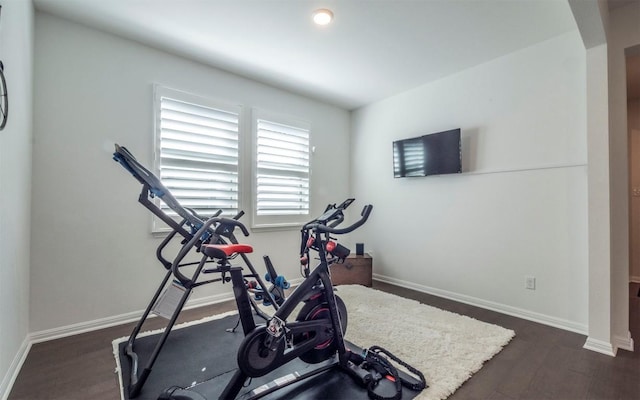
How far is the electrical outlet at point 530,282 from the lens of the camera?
2.86m

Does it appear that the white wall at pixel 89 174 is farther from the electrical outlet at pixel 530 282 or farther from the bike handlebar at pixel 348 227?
the electrical outlet at pixel 530 282

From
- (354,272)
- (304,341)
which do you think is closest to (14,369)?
(304,341)

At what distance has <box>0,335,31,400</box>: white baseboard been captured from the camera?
65.1 inches

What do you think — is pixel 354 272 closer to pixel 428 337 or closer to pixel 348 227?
pixel 428 337

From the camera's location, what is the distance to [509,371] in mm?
1938

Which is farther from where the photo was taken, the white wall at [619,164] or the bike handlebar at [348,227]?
the white wall at [619,164]

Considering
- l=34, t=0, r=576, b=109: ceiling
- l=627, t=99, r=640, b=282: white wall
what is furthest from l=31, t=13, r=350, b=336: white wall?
l=627, t=99, r=640, b=282: white wall

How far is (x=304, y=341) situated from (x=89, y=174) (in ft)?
7.90

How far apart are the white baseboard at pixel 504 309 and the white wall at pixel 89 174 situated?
307cm

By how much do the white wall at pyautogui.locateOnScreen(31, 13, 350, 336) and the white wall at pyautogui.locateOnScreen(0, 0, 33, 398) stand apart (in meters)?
0.13

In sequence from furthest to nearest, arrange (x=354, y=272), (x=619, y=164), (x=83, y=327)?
(x=354, y=272)
(x=83, y=327)
(x=619, y=164)

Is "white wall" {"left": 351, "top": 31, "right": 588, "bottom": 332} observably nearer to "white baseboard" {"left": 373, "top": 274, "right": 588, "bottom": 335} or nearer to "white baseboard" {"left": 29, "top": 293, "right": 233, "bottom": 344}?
"white baseboard" {"left": 373, "top": 274, "right": 588, "bottom": 335}

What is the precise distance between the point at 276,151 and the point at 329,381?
281 cm

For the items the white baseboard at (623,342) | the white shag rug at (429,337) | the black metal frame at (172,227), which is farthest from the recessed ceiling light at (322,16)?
the white baseboard at (623,342)
